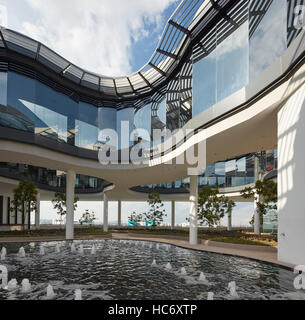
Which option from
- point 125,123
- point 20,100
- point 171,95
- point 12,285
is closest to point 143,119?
point 125,123

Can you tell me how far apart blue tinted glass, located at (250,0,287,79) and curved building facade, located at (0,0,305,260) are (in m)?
0.05

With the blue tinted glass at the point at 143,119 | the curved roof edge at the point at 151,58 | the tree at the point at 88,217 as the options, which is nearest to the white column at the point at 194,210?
the blue tinted glass at the point at 143,119

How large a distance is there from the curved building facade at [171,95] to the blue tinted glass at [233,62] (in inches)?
2.4

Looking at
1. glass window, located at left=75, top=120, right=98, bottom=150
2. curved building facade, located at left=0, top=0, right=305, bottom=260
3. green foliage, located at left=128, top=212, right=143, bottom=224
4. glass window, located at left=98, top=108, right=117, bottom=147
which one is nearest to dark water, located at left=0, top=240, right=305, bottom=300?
curved building facade, located at left=0, top=0, right=305, bottom=260

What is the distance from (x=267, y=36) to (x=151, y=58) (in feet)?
28.6

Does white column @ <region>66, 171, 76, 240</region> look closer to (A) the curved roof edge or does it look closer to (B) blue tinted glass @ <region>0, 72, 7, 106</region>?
(B) blue tinted glass @ <region>0, 72, 7, 106</region>

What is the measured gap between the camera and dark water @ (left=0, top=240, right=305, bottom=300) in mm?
7624

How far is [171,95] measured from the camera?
21984 millimetres

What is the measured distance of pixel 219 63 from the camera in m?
14.9

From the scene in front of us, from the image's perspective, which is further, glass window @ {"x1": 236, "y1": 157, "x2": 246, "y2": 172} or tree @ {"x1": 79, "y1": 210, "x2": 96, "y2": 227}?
tree @ {"x1": 79, "y1": 210, "x2": 96, "y2": 227}
